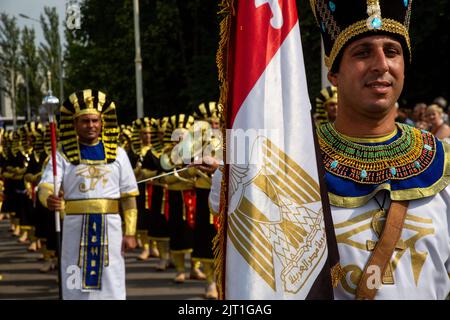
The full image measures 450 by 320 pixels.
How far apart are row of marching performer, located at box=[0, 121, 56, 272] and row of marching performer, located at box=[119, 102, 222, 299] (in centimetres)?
161

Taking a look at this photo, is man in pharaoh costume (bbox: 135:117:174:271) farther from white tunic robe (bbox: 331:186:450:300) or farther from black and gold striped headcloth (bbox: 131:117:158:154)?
white tunic robe (bbox: 331:186:450:300)

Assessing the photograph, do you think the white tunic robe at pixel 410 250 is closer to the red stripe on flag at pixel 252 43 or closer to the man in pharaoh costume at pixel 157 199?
the red stripe on flag at pixel 252 43

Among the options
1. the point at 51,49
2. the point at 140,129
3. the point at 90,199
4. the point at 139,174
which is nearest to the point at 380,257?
the point at 90,199

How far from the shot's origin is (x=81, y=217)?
8156 millimetres

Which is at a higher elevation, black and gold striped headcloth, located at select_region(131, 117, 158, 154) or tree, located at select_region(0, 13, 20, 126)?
tree, located at select_region(0, 13, 20, 126)

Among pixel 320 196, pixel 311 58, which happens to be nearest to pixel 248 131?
pixel 320 196

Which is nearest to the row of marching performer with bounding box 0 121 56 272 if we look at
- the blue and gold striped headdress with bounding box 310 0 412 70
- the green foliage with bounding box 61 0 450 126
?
the green foliage with bounding box 61 0 450 126

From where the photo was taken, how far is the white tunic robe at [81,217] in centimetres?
808

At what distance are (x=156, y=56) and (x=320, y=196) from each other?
107 ft

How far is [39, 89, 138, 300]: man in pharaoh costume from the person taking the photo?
8.08 meters

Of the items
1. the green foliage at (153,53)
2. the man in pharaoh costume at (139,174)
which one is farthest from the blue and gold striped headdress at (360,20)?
the green foliage at (153,53)

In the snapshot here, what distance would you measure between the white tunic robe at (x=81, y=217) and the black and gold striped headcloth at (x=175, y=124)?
16.0 ft
